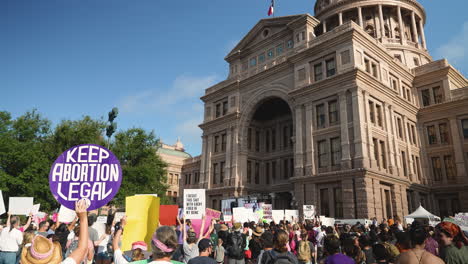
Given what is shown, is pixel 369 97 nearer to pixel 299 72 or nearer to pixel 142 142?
pixel 299 72

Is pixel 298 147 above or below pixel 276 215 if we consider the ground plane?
above

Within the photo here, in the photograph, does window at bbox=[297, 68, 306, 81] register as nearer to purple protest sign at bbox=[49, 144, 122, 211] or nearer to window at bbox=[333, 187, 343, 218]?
window at bbox=[333, 187, 343, 218]

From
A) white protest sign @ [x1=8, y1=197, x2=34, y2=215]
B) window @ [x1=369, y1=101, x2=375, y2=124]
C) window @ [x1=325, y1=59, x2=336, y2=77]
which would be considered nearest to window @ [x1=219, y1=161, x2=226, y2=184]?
window @ [x1=325, y1=59, x2=336, y2=77]

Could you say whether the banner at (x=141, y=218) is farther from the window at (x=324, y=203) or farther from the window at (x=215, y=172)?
the window at (x=215, y=172)

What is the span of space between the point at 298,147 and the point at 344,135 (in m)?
5.05

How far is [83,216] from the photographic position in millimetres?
3514

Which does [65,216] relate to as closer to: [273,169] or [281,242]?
[281,242]

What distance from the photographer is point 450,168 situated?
34719 millimetres

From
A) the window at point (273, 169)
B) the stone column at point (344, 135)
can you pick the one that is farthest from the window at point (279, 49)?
the window at point (273, 169)

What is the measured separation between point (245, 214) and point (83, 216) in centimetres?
1472

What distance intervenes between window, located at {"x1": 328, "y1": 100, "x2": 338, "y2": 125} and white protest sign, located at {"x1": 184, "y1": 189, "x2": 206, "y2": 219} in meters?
23.5

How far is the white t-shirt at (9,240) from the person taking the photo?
899 centimetres

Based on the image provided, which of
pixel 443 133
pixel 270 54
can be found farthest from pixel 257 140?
pixel 443 133

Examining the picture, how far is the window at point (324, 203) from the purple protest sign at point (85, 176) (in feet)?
86.1
